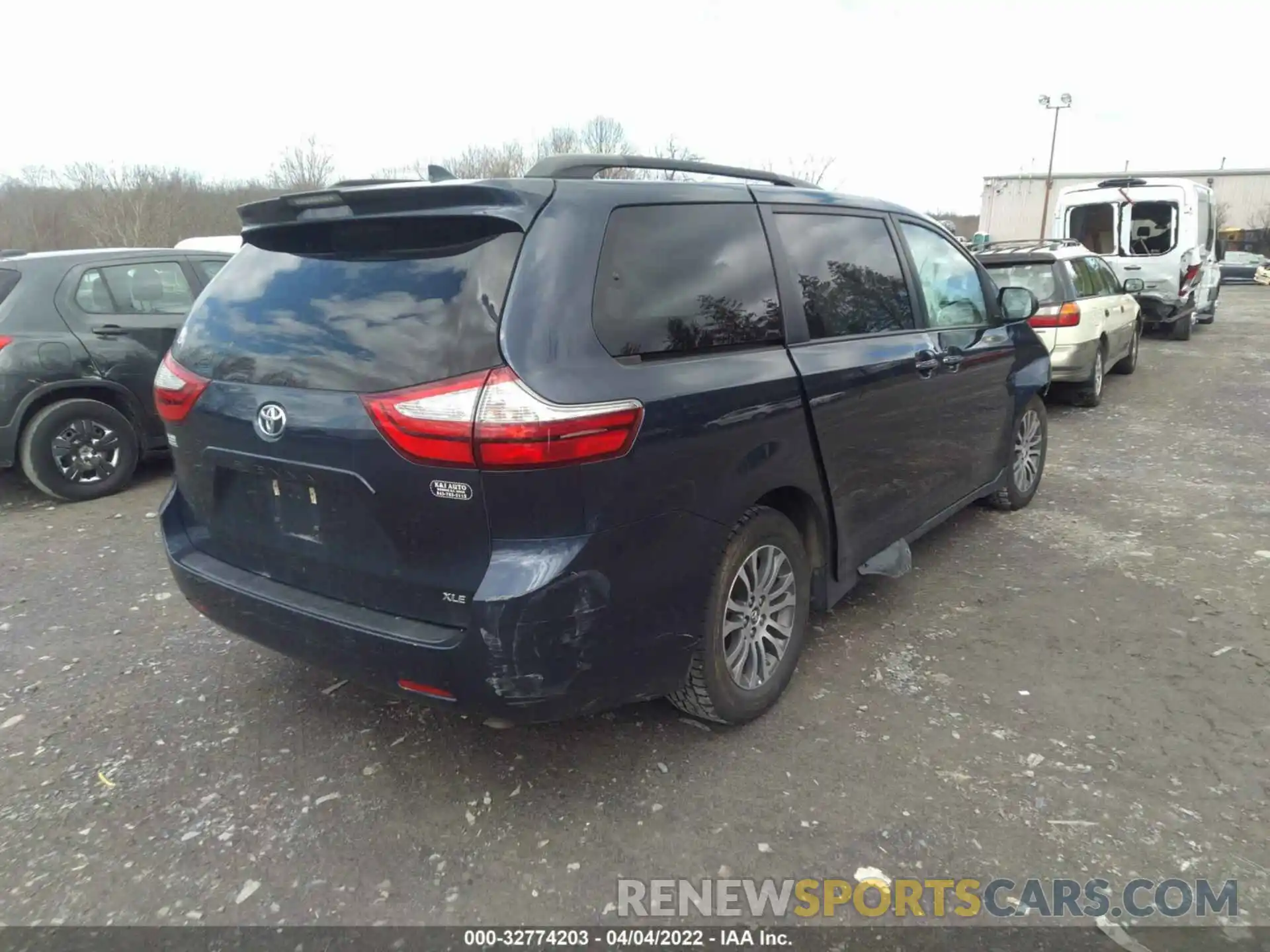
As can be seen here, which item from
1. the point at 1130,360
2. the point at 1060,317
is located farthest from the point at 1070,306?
the point at 1130,360

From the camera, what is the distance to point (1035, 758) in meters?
2.89

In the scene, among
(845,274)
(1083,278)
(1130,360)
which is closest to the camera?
(845,274)

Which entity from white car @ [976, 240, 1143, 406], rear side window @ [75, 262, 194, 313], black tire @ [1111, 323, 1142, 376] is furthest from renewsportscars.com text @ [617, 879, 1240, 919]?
black tire @ [1111, 323, 1142, 376]

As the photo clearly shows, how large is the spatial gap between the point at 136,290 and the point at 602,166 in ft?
16.8

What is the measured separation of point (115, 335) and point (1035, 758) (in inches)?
252

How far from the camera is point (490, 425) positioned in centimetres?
216

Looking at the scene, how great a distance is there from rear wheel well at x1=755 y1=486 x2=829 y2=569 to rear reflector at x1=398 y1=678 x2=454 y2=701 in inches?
50.1

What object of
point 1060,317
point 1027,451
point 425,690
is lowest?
point 1027,451

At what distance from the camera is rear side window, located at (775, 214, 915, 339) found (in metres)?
3.23

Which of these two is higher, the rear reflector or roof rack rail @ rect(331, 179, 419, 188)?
roof rack rail @ rect(331, 179, 419, 188)

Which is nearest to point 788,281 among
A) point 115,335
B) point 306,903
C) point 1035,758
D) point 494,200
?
point 494,200

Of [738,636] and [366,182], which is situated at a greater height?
[366,182]

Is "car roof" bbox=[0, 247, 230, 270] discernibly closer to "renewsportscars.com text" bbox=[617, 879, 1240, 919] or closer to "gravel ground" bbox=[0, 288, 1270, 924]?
"gravel ground" bbox=[0, 288, 1270, 924]

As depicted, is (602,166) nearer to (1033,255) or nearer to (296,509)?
(296,509)
